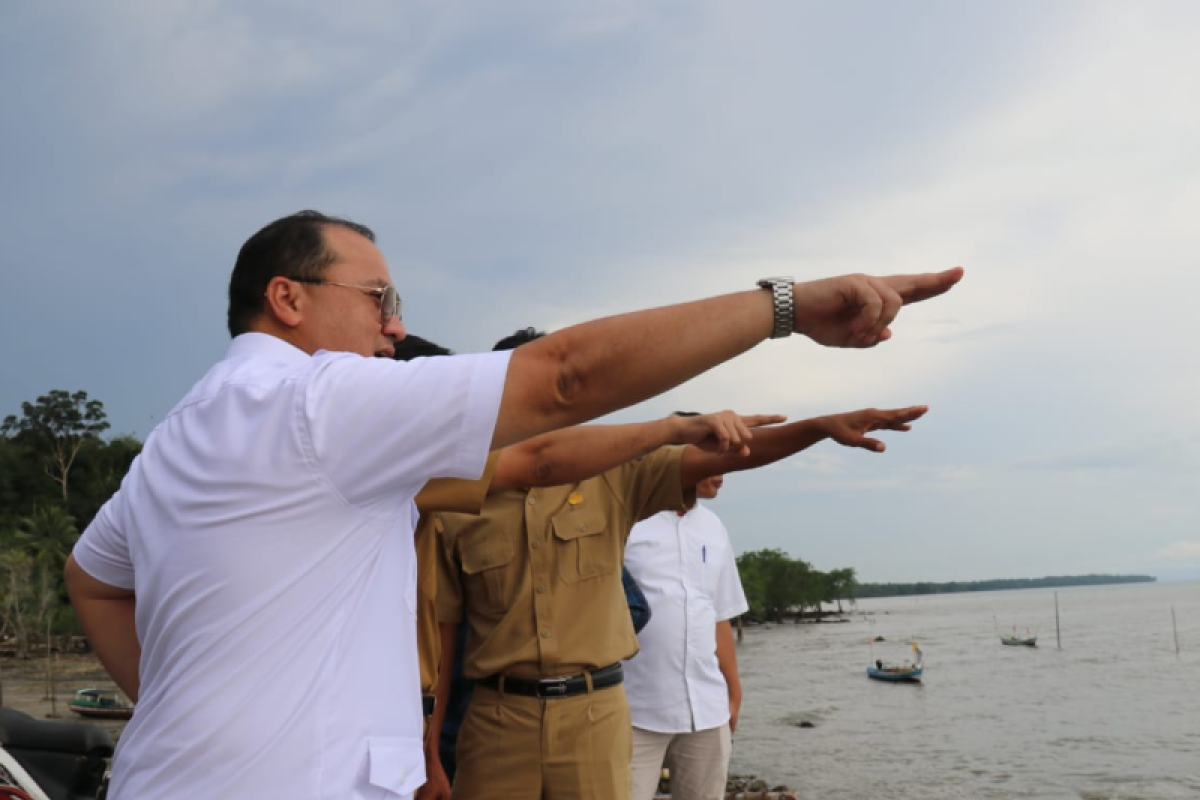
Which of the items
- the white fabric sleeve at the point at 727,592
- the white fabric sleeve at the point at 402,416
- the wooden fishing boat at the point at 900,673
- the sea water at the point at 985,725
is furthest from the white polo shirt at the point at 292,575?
the wooden fishing boat at the point at 900,673

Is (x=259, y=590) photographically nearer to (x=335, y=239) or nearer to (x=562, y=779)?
(x=335, y=239)

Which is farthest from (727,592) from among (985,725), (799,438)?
(985,725)

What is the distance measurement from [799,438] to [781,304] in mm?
2084

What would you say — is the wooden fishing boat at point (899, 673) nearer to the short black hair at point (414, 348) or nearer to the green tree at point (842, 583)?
the short black hair at point (414, 348)

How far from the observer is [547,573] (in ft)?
12.5

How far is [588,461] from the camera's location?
10.6 ft

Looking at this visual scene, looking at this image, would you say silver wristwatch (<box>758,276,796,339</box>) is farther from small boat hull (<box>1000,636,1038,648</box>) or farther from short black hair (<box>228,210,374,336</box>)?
small boat hull (<box>1000,636,1038,648</box>)

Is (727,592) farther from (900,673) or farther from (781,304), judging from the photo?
(900,673)

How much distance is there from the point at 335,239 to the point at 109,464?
7189 centimetres

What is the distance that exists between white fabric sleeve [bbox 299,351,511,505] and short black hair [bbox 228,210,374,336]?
481mm

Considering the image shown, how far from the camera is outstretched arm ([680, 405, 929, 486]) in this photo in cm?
318

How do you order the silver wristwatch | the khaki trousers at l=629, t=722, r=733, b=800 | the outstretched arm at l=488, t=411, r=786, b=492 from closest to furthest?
the silver wristwatch
the outstretched arm at l=488, t=411, r=786, b=492
the khaki trousers at l=629, t=722, r=733, b=800

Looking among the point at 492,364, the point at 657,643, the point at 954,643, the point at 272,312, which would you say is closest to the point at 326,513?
the point at 492,364

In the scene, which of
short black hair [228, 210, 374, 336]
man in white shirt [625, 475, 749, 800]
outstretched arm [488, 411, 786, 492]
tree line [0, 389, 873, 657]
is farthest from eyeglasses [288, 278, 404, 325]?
tree line [0, 389, 873, 657]
